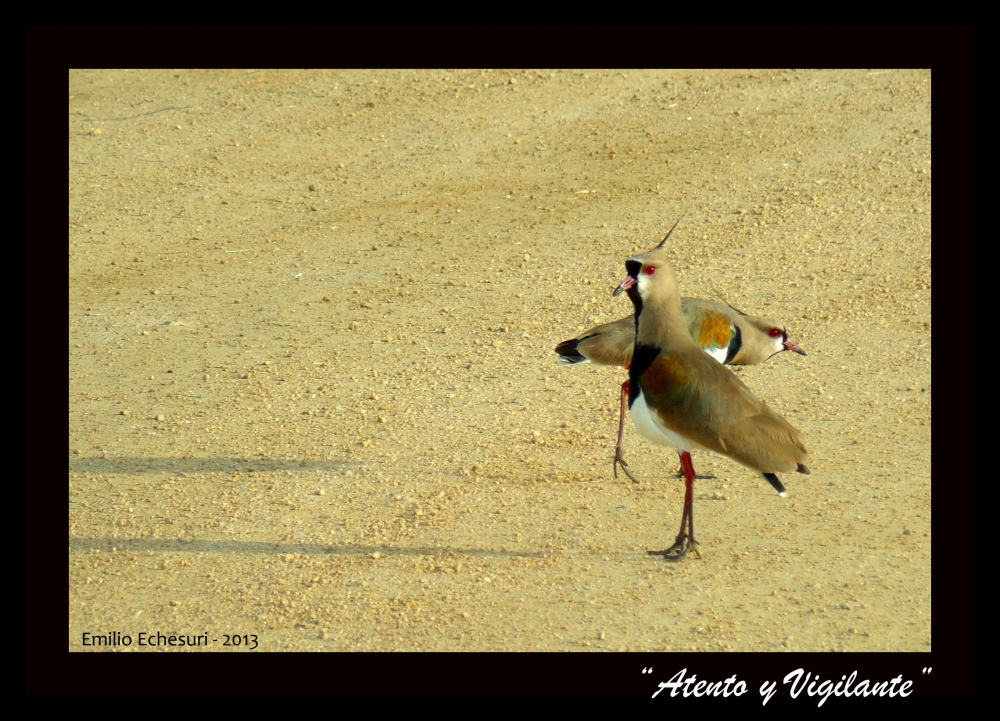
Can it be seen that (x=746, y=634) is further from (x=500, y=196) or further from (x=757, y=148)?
(x=757, y=148)

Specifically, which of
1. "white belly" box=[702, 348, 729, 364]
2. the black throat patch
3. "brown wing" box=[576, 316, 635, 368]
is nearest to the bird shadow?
"brown wing" box=[576, 316, 635, 368]

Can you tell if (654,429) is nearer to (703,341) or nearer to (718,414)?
(718,414)

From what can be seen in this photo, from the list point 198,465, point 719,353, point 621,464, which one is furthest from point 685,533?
point 198,465

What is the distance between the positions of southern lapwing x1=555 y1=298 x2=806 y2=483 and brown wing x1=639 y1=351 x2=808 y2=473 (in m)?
0.62

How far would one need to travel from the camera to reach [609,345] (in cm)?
621

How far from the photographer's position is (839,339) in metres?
7.55

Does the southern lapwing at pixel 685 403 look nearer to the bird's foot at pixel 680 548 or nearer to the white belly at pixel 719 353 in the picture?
the bird's foot at pixel 680 548

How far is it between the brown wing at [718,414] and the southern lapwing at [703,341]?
62 cm

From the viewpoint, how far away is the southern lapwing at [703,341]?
6.20m

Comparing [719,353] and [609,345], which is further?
[719,353]

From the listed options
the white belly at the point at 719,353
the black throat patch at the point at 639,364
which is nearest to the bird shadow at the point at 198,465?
the black throat patch at the point at 639,364

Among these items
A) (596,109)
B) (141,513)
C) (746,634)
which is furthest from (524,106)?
(746,634)

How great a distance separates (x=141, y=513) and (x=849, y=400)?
A: 3.81 meters

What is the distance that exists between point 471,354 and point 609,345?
1475mm
